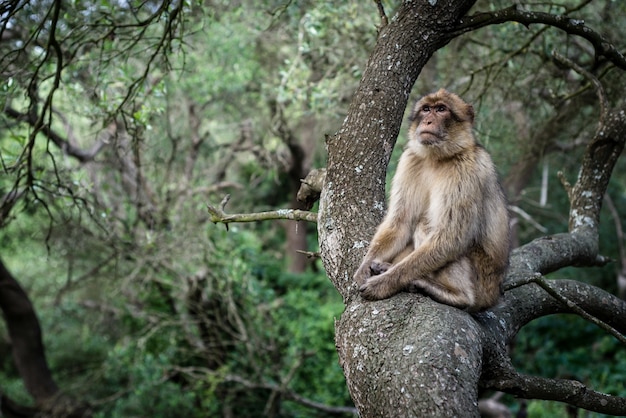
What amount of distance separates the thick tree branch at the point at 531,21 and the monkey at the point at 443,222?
0.52 metres

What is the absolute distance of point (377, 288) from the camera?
2791mm

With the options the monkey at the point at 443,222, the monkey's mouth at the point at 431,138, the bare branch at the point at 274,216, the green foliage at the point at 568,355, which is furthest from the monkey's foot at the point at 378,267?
the green foliage at the point at 568,355

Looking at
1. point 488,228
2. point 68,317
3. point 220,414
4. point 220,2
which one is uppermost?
point 220,2

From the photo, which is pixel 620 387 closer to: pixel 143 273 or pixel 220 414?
pixel 220 414

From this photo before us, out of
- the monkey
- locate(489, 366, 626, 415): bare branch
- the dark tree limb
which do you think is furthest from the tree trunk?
the dark tree limb

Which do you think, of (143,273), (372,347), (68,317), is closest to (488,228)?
(372,347)

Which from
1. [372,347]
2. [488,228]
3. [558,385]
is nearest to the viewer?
[372,347]

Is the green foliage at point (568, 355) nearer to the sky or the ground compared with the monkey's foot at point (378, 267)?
nearer to the ground

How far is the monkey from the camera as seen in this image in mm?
3084

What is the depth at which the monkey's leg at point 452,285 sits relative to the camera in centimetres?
305

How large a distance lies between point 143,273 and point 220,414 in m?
2.09

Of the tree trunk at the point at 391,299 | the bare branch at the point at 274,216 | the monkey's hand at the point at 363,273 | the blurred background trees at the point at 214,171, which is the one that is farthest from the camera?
the blurred background trees at the point at 214,171

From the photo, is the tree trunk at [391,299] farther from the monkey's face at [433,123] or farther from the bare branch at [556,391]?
the monkey's face at [433,123]

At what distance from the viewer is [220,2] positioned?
8.83 meters
